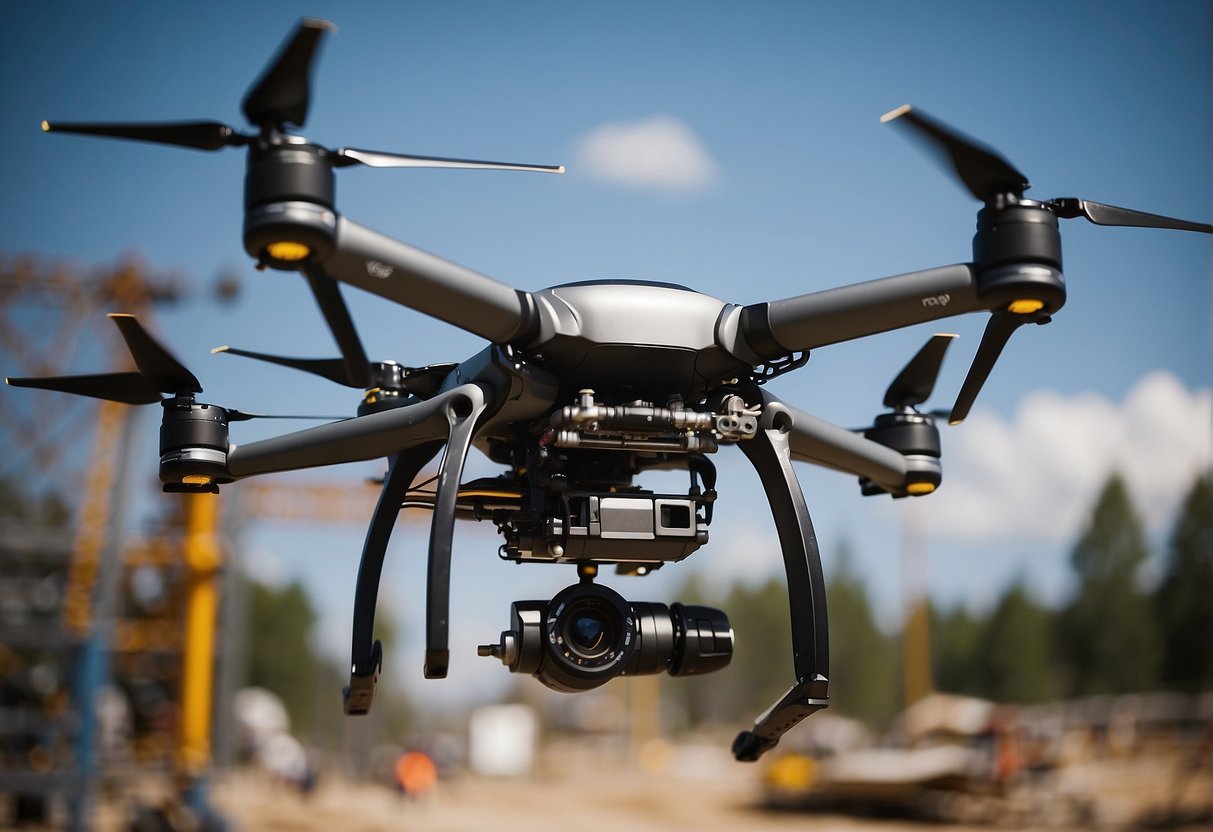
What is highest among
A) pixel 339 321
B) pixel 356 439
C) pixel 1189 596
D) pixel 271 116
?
pixel 271 116

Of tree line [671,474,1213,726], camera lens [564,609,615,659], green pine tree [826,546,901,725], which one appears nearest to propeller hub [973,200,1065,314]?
camera lens [564,609,615,659]

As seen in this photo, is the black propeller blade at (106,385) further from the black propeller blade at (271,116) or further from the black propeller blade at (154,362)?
the black propeller blade at (271,116)

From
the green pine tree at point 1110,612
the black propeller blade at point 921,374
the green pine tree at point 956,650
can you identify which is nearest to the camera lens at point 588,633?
the black propeller blade at point 921,374

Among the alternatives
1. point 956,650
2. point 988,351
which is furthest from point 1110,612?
point 988,351

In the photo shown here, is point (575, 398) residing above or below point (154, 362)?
below

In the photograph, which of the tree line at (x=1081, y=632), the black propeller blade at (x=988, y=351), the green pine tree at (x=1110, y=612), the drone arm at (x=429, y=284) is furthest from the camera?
the green pine tree at (x=1110, y=612)

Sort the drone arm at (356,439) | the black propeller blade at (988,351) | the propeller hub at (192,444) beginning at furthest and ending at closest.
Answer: the propeller hub at (192,444) < the drone arm at (356,439) < the black propeller blade at (988,351)

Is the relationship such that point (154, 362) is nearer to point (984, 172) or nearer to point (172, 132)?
point (172, 132)
